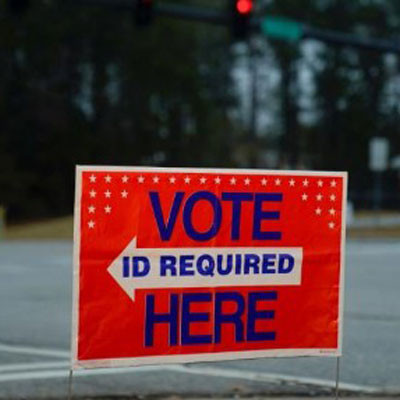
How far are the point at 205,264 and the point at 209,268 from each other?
4 cm

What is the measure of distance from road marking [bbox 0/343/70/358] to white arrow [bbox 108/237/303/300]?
2969 millimetres

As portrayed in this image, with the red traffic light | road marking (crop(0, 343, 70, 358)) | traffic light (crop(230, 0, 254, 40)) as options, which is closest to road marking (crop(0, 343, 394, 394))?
road marking (crop(0, 343, 70, 358))

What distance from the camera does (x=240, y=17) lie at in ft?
57.5

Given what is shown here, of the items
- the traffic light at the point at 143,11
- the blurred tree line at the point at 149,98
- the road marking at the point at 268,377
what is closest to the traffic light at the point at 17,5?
the traffic light at the point at 143,11

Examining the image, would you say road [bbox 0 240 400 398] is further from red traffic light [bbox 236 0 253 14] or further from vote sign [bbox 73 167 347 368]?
red traffic light [bbox 236 0 253 14]

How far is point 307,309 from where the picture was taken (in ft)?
16.9

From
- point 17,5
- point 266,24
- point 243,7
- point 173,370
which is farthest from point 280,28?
point 173,370

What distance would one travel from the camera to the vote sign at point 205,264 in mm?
4750

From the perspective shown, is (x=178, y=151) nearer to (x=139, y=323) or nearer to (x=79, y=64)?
(x=79, y=64)

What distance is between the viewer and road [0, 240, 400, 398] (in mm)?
6441

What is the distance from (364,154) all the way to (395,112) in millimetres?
5203

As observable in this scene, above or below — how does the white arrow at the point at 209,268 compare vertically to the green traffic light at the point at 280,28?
below

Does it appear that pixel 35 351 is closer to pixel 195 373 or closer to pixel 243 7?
pixel 195 373

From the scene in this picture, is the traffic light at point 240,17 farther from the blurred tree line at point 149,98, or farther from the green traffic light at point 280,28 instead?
the blurred tree line at point 149,98
